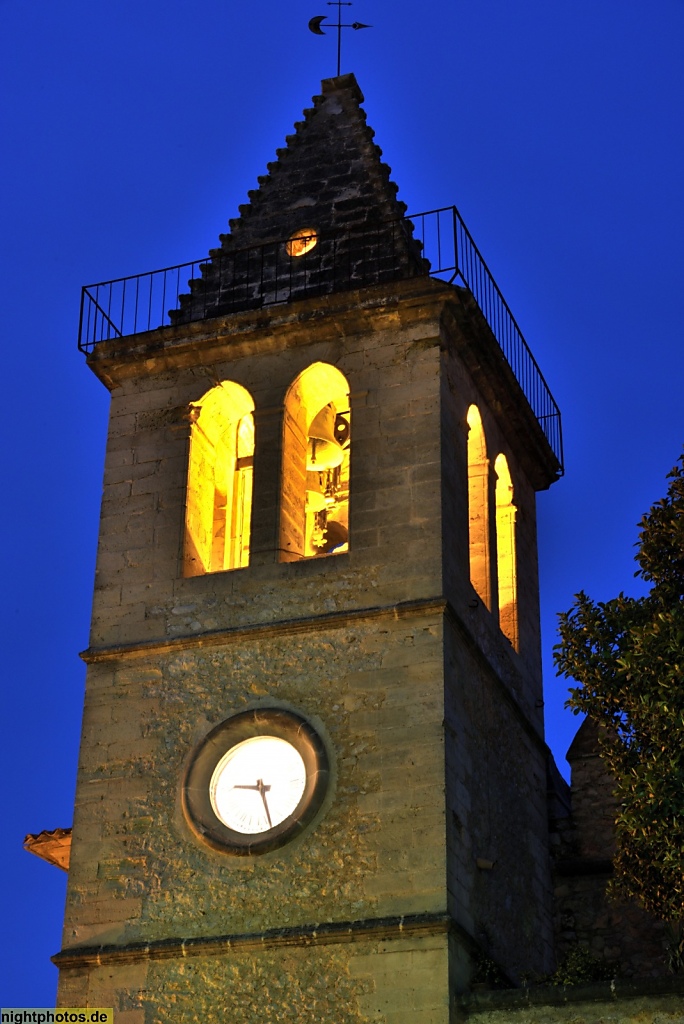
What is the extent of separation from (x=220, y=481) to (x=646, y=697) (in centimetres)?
604

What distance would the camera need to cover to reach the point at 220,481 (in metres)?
21.5

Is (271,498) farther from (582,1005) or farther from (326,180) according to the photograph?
(582,1005)

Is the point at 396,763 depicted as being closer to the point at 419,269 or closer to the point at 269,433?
the point at 269,433

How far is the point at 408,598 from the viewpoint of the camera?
1897 cm

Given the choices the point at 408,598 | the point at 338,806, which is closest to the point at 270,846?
the point at 338,806

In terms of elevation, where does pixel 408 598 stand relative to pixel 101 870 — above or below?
above

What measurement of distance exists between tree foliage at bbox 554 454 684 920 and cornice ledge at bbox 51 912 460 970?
69.6 inches

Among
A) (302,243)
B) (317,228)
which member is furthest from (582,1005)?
(317,228)

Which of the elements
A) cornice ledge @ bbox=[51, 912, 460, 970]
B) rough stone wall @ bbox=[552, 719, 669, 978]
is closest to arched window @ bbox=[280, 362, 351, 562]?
rough stone wall @ bbox=[552, 719, 669, 978]

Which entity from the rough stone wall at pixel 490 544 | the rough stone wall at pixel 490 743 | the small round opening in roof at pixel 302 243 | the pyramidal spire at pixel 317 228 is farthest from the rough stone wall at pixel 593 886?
the small round opening in roof at pixel 302 243

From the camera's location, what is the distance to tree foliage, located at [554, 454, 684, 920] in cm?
1697

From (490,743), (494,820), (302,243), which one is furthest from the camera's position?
(302,243)

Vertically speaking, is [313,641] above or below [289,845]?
above

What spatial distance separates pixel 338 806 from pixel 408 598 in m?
2.07
